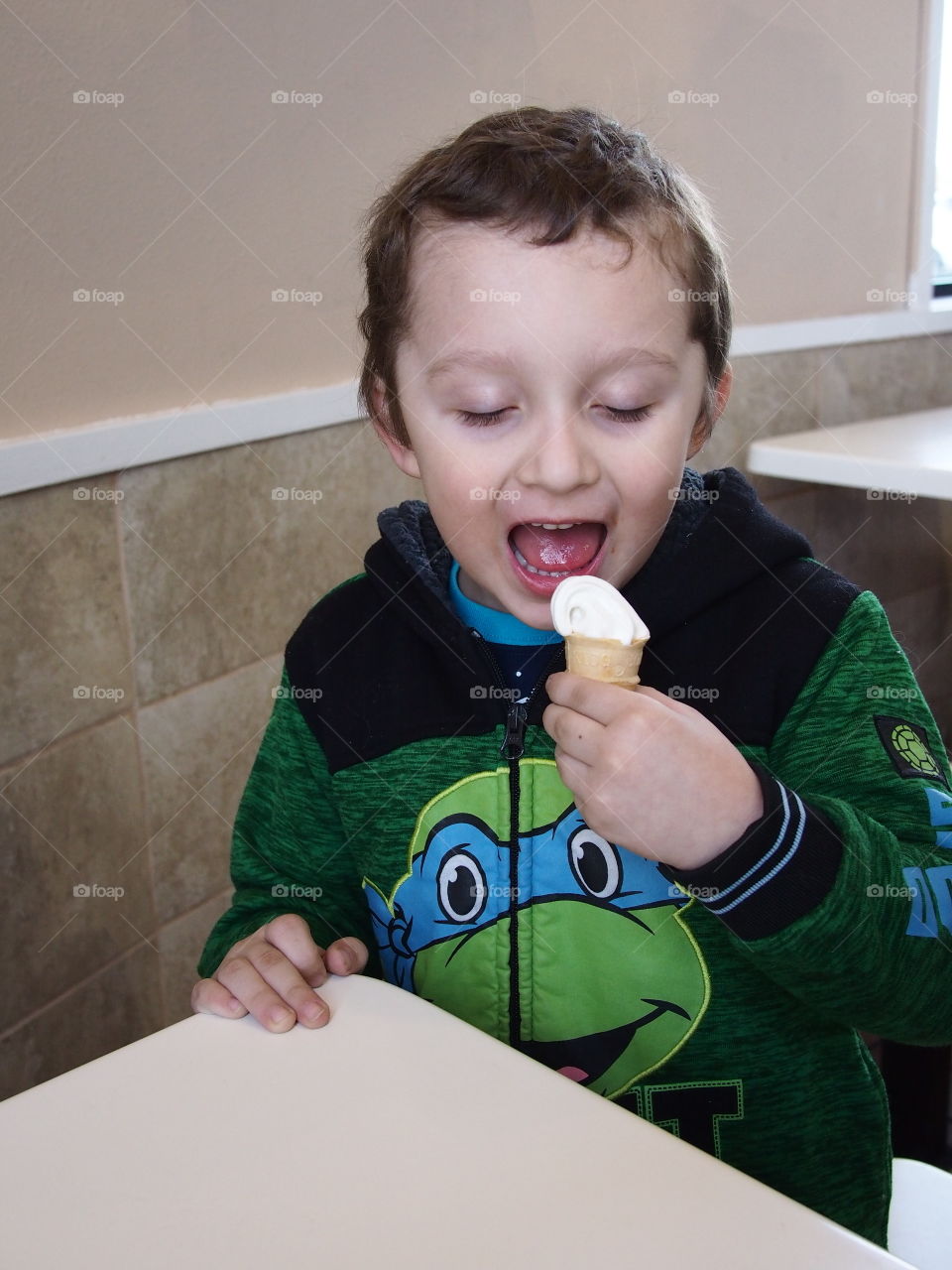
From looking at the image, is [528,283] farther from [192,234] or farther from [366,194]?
[366,194]

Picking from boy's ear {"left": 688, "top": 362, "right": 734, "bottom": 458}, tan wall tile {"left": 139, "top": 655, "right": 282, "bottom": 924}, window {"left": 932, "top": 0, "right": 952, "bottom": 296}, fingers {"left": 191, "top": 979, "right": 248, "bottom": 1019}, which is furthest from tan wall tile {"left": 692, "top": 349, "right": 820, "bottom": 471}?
fingers {"left": 191, "top": 979, "right": 248, "bottom": 1019}

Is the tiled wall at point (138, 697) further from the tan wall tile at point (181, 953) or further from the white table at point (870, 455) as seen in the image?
the white table at point (870, 455)

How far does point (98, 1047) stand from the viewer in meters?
1.52

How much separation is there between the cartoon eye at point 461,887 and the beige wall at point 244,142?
0.69 metres

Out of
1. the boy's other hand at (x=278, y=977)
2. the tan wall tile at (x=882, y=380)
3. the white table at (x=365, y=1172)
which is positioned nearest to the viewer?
the white table at (x=365, y=1172)

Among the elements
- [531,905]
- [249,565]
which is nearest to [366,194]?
[249,565]

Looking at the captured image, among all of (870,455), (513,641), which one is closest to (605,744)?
(513,641)

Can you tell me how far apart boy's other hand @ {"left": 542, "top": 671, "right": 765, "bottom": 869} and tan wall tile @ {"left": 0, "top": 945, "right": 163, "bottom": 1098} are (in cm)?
82

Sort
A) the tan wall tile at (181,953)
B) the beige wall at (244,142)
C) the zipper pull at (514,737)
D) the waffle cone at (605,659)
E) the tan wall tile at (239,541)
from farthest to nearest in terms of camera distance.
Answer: the tan wall tile at (181,953) < the tan wall tile at (239,541) < the beige wall at (244,142) < the zipper pull at (514,737) < the waffle cone at (605,659)

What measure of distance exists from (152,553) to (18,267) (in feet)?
1.20

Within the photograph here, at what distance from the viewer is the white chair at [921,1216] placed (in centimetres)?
96

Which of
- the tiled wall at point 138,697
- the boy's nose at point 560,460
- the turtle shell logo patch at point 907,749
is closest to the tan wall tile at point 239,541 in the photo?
the tiled wall at point 138,697

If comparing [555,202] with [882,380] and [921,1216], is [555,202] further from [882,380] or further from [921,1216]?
[882,380]

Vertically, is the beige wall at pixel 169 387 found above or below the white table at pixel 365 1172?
above
